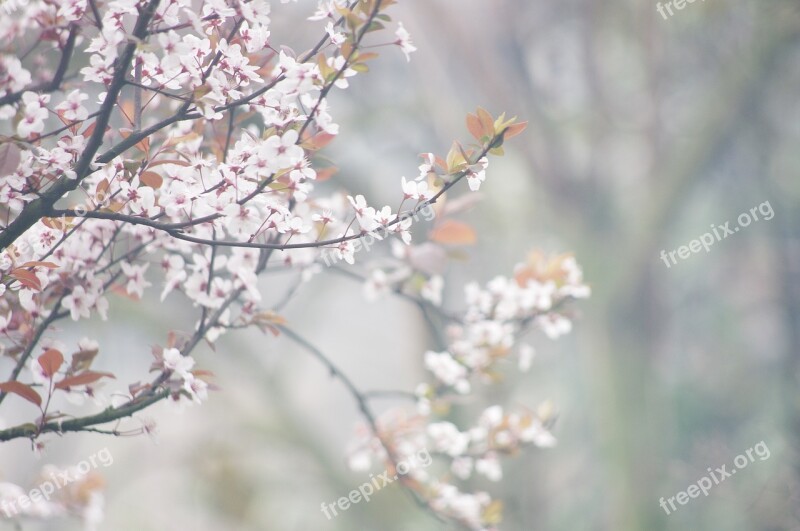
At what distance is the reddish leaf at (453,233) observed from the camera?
1352 mm

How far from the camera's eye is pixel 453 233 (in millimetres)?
1361

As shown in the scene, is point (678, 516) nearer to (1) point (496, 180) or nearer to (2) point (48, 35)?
(1) point (496, 180)

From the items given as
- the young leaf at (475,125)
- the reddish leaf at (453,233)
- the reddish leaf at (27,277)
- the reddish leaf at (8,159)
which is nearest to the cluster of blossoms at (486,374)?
the reddish leaf at (453,233)

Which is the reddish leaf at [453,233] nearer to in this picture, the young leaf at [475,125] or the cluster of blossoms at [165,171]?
the cluster of blossoms at [165,171]

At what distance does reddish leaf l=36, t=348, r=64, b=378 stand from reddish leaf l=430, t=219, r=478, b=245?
70 centimetres

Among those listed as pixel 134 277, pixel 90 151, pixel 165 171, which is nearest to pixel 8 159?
pixel 90 151

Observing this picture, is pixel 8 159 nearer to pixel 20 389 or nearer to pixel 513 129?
pixel 20 389

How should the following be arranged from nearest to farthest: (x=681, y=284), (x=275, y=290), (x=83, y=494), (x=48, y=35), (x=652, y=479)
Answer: (x=48, y=35) → (x=83, y=494) → (x=652, y=479) → (x=681, y=284) → (x=275, y=290)

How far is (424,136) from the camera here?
4309 millimetres

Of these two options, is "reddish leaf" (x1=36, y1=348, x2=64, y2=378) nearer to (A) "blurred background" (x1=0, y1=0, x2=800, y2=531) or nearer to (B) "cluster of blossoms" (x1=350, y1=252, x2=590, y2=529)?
(B) "cluster of blossoms" (x1=350, y1=252, x2=590, y2=529)

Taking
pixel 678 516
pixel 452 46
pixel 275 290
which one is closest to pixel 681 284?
pixel 678 516

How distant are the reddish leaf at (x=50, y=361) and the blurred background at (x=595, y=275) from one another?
1.72 m

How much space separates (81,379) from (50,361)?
0.05 m

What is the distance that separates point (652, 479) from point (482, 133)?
2905 mm
